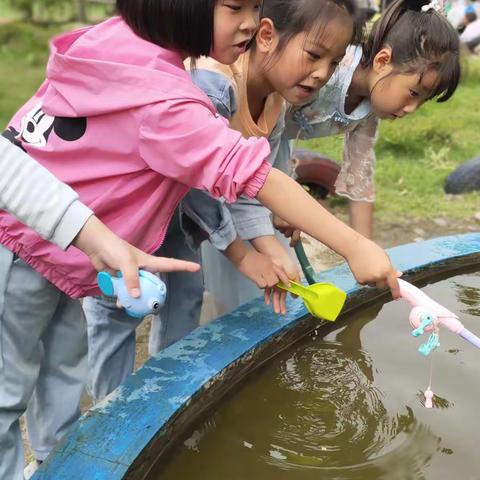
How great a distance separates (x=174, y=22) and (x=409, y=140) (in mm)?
4139

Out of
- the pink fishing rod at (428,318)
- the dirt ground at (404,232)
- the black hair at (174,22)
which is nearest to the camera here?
the black hair at (174,22)

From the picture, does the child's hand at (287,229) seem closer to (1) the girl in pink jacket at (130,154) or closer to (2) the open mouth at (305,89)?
(2) the open mouth at (305,89)

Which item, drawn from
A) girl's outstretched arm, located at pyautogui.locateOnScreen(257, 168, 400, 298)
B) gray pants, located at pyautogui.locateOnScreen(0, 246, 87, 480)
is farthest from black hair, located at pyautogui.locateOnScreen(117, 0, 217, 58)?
gray pants, located at pyautogui.locateOnScreen(0, 246, 87, 480)

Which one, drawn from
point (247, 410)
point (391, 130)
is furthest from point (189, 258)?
point (391, 130)

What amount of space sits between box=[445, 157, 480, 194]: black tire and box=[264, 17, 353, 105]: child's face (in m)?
2.83

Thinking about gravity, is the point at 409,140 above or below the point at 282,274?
below

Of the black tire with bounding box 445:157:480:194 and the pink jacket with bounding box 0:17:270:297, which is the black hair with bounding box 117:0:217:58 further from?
the black tire with bounding box 445:157:480:194

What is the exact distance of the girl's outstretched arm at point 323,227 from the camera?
1200mm

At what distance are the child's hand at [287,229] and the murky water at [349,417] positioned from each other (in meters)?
0.24

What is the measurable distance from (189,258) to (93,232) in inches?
28.6

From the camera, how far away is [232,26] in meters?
1.23

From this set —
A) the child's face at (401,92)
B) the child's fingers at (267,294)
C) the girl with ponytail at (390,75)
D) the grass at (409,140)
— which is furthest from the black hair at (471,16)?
the child's fingers at (267,294)

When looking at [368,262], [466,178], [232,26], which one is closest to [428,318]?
[368,262]

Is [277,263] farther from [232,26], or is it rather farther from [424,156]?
[424,156]
